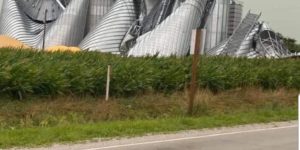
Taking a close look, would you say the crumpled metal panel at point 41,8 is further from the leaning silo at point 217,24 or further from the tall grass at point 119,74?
the tall grass at point 119,74

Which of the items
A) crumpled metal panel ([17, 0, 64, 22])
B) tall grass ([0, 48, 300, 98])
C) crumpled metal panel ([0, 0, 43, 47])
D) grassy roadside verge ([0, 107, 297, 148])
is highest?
Result: crumpled metal panel ([17, 0, 64, 22])

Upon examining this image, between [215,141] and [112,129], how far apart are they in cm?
264

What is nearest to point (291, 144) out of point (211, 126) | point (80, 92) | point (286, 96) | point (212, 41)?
point (211, 126)

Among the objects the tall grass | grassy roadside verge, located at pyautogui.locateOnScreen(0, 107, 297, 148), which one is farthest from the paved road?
the tall grass

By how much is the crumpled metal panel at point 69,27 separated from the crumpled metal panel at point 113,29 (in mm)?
2861

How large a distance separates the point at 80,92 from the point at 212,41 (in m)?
60.5

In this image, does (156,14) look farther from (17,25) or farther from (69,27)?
(17,25)

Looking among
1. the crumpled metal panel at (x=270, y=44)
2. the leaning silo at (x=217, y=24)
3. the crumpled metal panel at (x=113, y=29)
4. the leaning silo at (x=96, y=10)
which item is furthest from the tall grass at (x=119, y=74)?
the leaning silo at (x=96, y=10)

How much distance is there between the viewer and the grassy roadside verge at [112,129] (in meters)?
13.0

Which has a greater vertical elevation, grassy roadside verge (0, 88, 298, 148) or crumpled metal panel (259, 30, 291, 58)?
crumpled metal panel (259, 30, 291, 58)

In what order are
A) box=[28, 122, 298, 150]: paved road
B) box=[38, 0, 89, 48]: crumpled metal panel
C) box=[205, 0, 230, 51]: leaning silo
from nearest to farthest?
1. box=[28, 122, 298, 150]: paved road
2. box=[38, 0, 89, 48]: crumpled metal panel
3. box=[205, 0, 230, 51]: leaning silo

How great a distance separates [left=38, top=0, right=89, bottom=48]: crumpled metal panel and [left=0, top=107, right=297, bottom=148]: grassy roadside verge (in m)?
61.8

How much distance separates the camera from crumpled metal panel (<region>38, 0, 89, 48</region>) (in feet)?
263

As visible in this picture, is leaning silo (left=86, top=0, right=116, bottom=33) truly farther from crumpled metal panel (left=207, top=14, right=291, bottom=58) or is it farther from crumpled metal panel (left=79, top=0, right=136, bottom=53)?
crumpled metal panel (left=207, top=14, right=291, bottom=58)
